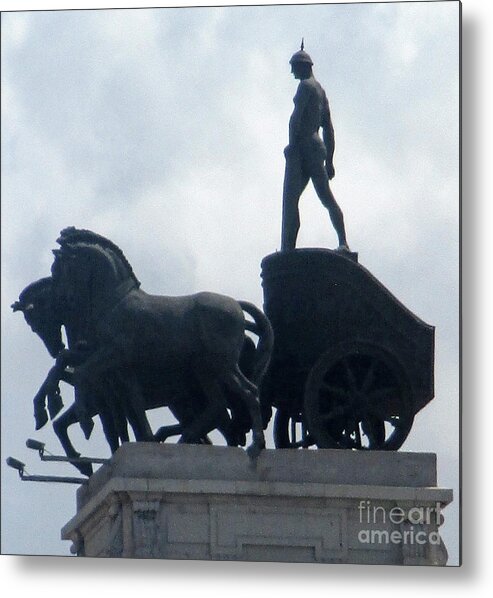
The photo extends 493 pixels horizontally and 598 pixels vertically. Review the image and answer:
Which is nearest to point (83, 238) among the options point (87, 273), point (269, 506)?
point (87, 273)

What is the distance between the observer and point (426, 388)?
56812 mm

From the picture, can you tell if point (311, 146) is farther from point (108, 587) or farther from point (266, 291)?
point (108, 587)

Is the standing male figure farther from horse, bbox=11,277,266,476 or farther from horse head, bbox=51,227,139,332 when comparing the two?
horse head, bbox=51,227,139,332

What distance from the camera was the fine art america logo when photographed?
56219mm

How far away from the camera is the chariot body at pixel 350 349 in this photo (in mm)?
56875

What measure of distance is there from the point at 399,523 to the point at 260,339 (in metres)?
1.99

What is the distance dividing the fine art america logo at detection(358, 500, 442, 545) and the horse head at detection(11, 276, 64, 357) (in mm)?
2989

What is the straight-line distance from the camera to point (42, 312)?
5728cm

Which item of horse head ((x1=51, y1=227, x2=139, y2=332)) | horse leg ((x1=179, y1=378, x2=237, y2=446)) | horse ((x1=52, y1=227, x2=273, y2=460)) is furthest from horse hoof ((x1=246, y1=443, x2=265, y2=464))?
horse head ((x1=51, y1=227, x2=139, y2=332))

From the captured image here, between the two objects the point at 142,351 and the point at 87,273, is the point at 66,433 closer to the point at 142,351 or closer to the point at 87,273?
the point at 142,351

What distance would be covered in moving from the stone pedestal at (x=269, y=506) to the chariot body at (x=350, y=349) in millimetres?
461

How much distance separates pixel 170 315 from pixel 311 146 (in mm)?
1948

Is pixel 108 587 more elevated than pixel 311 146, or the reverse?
pixel 311 146

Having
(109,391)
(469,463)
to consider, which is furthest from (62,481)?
(469,463)
